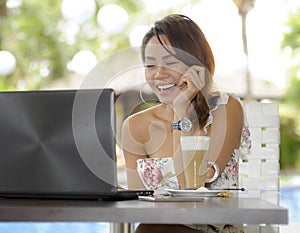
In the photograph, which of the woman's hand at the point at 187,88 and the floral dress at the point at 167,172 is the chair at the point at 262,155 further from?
the woman's hand at the point at 187,88

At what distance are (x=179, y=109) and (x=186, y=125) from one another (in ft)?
0.21

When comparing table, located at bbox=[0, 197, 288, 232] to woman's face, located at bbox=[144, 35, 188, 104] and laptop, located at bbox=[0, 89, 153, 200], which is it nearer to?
laptop, located at bbox=[0, 89, 153, 200]

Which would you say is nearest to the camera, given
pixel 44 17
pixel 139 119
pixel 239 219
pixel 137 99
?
pixel 239 219

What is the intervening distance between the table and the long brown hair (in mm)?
781

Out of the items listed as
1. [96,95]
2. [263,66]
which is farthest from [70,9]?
[96,95]

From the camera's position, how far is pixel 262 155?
215 cm

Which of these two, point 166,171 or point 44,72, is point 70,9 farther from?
point 166,171

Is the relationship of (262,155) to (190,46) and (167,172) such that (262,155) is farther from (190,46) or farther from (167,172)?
(190,46)

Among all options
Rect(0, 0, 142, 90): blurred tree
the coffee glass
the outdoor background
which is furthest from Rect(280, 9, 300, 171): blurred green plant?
the coffee glass

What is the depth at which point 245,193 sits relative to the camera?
218cm

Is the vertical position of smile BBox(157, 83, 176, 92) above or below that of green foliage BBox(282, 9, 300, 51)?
below

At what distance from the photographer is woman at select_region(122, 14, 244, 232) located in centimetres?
199

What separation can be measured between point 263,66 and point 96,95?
9.65 m

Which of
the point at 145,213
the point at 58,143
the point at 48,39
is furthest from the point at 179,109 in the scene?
the point at 48,39
